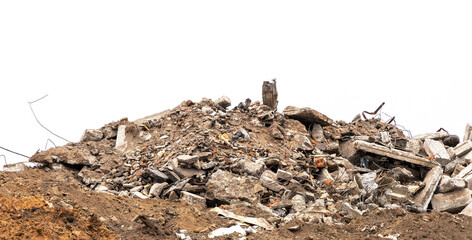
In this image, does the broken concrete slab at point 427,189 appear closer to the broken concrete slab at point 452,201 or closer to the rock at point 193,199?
the broken concrete slab at point 452,201

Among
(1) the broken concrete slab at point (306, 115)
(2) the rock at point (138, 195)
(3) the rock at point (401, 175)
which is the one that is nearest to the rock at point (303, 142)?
(1) the broken concrete slab at point (306, 115)

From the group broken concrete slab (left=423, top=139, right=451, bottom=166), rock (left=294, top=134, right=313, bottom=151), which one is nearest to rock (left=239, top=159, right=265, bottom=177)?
rock (left=294, top=134, right=313, bottom=151)

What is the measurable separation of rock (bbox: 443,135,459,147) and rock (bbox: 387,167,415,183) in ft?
13.2

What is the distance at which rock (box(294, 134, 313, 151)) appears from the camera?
1257cm

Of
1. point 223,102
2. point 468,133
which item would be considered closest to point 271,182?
point 223,102

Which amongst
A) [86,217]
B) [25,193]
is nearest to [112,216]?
[86,217]

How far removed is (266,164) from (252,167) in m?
0.58

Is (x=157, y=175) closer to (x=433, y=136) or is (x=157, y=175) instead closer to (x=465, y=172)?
(x=465, y=172)

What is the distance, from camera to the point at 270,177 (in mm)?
10266

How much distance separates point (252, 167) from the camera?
1054cm

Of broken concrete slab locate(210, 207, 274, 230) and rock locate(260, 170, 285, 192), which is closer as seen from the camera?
broken concrete slab locate(210, 207, 274, 230)

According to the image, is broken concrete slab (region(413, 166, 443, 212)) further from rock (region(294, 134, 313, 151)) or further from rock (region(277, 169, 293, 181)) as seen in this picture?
rock (region(294, 134, 313, 151))

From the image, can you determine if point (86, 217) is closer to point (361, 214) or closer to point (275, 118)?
point (361, 214)

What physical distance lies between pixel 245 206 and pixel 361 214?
2256 mm
